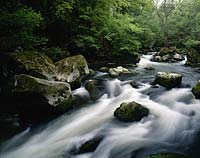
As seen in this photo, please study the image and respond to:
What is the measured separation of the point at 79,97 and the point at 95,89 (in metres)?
0.84

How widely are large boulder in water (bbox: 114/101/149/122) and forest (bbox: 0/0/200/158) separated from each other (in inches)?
0.9

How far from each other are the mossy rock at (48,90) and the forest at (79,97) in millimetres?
23

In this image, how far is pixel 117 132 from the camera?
18.7 feet

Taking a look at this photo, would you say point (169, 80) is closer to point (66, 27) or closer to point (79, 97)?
point (79, 97)

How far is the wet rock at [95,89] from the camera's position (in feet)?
26.0

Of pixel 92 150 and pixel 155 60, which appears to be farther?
pixel 155 60

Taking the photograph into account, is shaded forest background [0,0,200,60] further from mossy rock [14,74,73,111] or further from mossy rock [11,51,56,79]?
mossy rock [14,74,73,111]

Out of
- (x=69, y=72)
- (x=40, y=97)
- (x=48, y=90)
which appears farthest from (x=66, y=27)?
(x=40, y=97)

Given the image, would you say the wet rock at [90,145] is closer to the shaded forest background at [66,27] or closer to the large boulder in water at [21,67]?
the large boulder in water at [21,67]

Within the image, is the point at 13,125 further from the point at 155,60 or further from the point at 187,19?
the point at 187,19

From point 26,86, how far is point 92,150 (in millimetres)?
2398

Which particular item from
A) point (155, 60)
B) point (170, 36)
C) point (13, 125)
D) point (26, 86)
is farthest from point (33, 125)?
point (170, 36)

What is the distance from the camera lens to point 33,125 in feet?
20.3

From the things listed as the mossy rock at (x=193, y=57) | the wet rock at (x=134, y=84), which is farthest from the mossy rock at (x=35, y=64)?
the mossy rock at (x=193, y=57)
